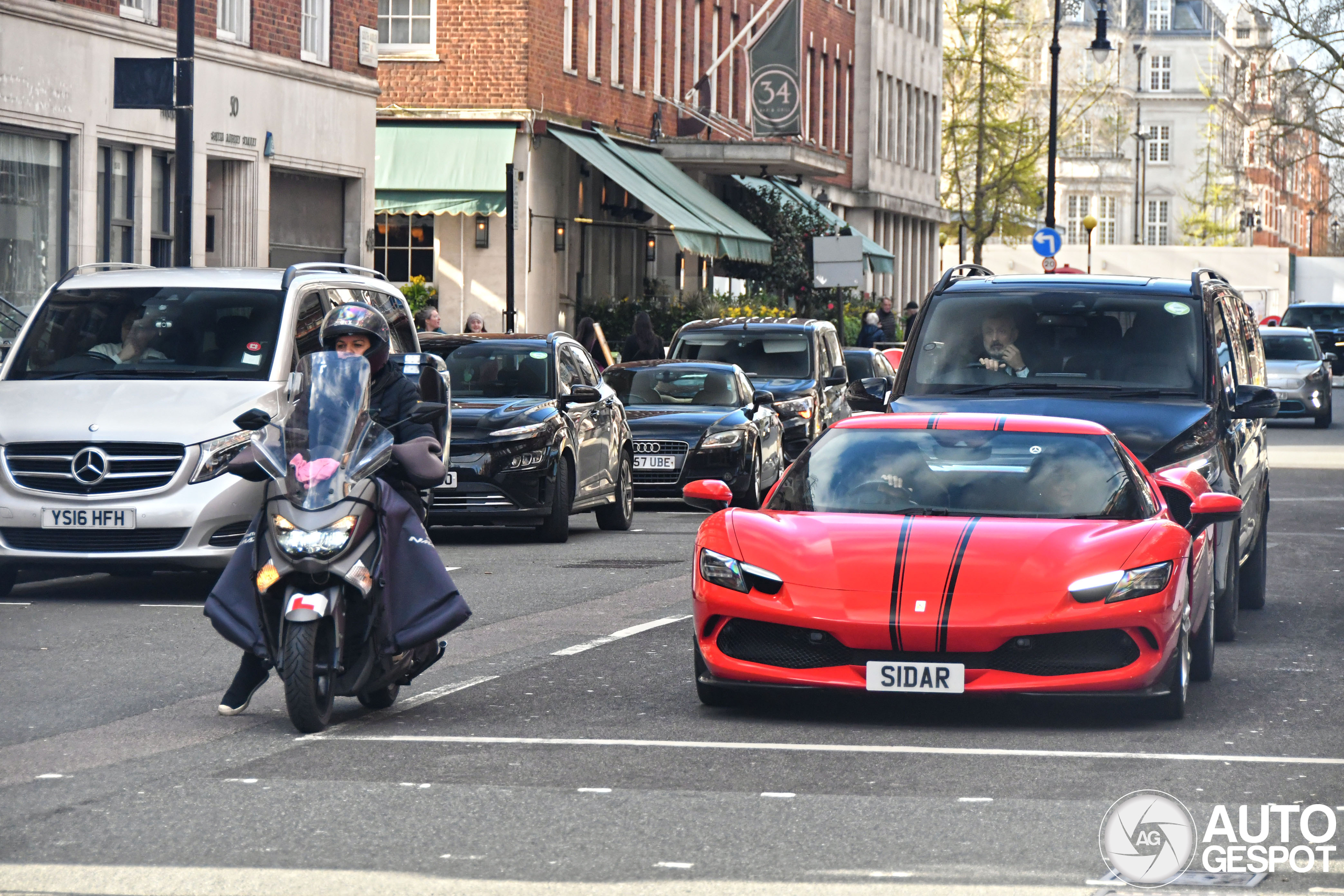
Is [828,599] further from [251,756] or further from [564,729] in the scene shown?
[251,756]

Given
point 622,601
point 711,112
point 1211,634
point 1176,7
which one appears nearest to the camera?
point 1211,634

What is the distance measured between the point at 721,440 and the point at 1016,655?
13281 millimetres

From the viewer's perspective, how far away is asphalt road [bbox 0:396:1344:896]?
21.0 ft

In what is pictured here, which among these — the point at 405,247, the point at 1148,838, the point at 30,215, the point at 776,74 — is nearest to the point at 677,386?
the point at 30,215

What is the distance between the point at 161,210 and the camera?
28.5 m

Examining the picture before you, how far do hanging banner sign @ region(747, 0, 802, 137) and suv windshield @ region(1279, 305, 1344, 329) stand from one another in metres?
20.1

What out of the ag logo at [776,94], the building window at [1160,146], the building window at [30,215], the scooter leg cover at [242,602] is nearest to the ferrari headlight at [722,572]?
the scooter leg cover at [242,602]

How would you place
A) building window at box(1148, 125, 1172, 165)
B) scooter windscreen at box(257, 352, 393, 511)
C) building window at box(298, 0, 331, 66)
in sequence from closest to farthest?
scooter windscreen at box(257, 352, 393, 511) → building window at box(298, 0, 331, 66) → building window at box(1148, 125, 1172, 165)

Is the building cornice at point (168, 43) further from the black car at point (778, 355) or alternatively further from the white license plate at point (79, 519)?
the white license plate at point (79, 519)

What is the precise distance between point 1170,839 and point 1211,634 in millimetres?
3741

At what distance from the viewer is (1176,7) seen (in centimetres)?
14838

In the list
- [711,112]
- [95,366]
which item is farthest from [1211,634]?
[711,112]

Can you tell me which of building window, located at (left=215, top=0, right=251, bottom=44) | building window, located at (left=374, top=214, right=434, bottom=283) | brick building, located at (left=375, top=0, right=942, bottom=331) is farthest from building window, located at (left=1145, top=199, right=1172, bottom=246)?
building window, located at (left=215, top=0, right=251, bottom=44)

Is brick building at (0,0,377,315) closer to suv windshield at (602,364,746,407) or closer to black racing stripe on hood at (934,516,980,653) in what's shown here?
suv windshield at (602,364,746,407)
